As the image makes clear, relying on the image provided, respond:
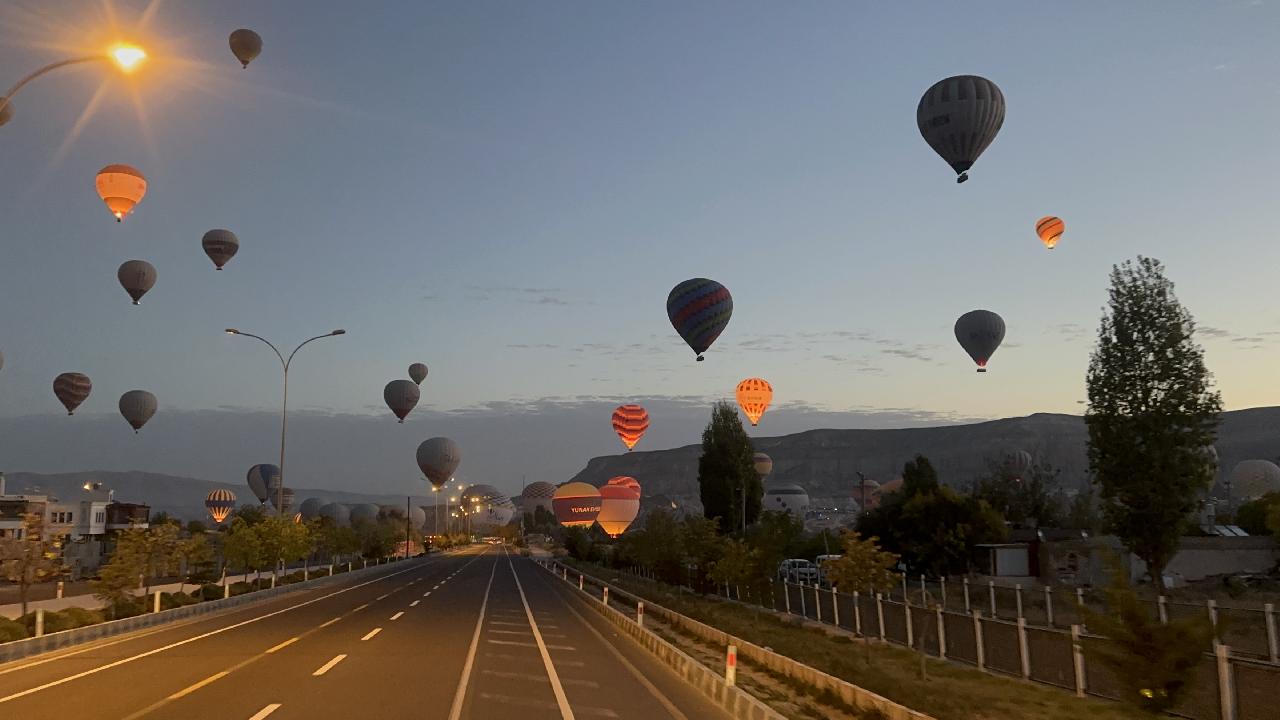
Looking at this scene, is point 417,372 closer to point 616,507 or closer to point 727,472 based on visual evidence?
point 616,507

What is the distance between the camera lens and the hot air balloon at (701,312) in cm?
5822

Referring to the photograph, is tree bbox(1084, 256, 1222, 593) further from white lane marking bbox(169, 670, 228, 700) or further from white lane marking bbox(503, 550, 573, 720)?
white lane marking bbox(169, 670, 228, 700)

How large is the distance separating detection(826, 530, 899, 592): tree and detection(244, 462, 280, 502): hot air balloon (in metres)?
150

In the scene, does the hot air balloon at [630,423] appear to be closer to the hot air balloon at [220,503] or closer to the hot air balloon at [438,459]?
the hot air balloon at [438,459]

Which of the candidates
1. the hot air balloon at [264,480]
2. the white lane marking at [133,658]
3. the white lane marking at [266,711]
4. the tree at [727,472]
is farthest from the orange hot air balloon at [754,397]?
the hot air balloon at [264,480]

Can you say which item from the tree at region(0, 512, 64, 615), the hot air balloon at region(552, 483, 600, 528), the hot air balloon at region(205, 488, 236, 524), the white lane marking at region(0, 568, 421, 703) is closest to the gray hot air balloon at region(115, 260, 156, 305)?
the white lane marking at region(0, 568, 421, 703)

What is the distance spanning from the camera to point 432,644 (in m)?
24.7

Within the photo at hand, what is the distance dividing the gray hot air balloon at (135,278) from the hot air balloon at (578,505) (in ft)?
220

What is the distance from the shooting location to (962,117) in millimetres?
42281

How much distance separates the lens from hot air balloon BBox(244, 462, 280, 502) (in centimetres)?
15975

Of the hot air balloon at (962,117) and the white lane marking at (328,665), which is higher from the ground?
the hot air balloon at (962,117)

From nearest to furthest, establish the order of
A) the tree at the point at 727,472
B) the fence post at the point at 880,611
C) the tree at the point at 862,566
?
1. the tree at the point at 862,566
2. the fence post at the point at 880,611
3. the tree at the point at 727,472

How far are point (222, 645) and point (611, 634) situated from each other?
1130cm

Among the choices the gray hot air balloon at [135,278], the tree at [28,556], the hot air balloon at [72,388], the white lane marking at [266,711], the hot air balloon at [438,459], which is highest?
the gray hot air balloon at [135,278]
